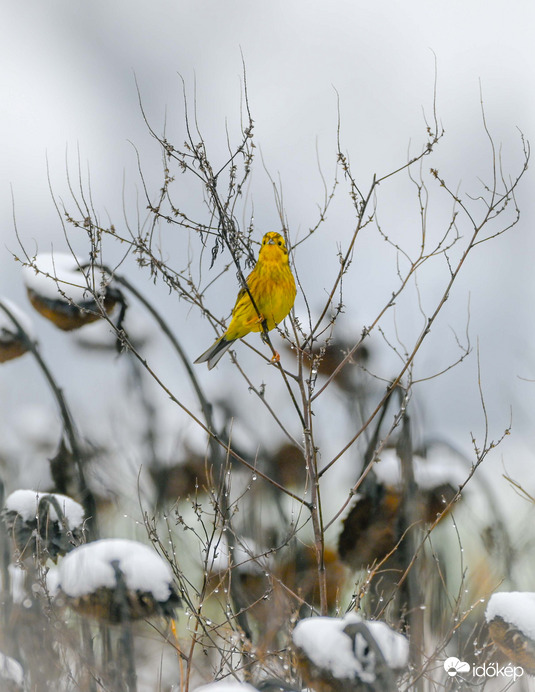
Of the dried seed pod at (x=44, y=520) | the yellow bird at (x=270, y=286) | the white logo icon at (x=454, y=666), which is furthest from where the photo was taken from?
the yellow bird at (x=270, y=286)

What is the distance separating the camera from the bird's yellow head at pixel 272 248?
3.62 metres

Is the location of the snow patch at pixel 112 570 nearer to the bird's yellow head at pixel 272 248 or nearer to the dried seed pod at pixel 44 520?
the dried seed pod at pixel 44 520

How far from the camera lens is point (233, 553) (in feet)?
11.2

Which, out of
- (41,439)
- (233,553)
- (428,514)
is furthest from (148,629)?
(41,439)

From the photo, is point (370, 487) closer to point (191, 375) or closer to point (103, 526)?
point (191, 375)

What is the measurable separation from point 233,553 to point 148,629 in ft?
1.74

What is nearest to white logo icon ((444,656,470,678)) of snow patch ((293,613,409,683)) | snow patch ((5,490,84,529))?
snow patch ((293,613,409,683))

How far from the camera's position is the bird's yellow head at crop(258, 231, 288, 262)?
11.9ft

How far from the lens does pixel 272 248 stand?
368cm

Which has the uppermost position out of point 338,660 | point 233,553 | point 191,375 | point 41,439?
point 41,439

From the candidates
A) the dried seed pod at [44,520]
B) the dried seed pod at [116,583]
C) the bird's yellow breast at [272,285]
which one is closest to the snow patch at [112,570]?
the dried seed pod at [116,583]

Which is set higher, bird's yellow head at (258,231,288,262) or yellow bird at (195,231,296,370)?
bird's yellow head at (258,231,288,262)

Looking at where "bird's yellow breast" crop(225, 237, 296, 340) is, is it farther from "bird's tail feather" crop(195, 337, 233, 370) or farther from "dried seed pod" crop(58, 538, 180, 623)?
"dried seed pod" crop(58, 538, 180, 623)

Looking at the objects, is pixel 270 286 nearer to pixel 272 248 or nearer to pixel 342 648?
pixel 272 248
